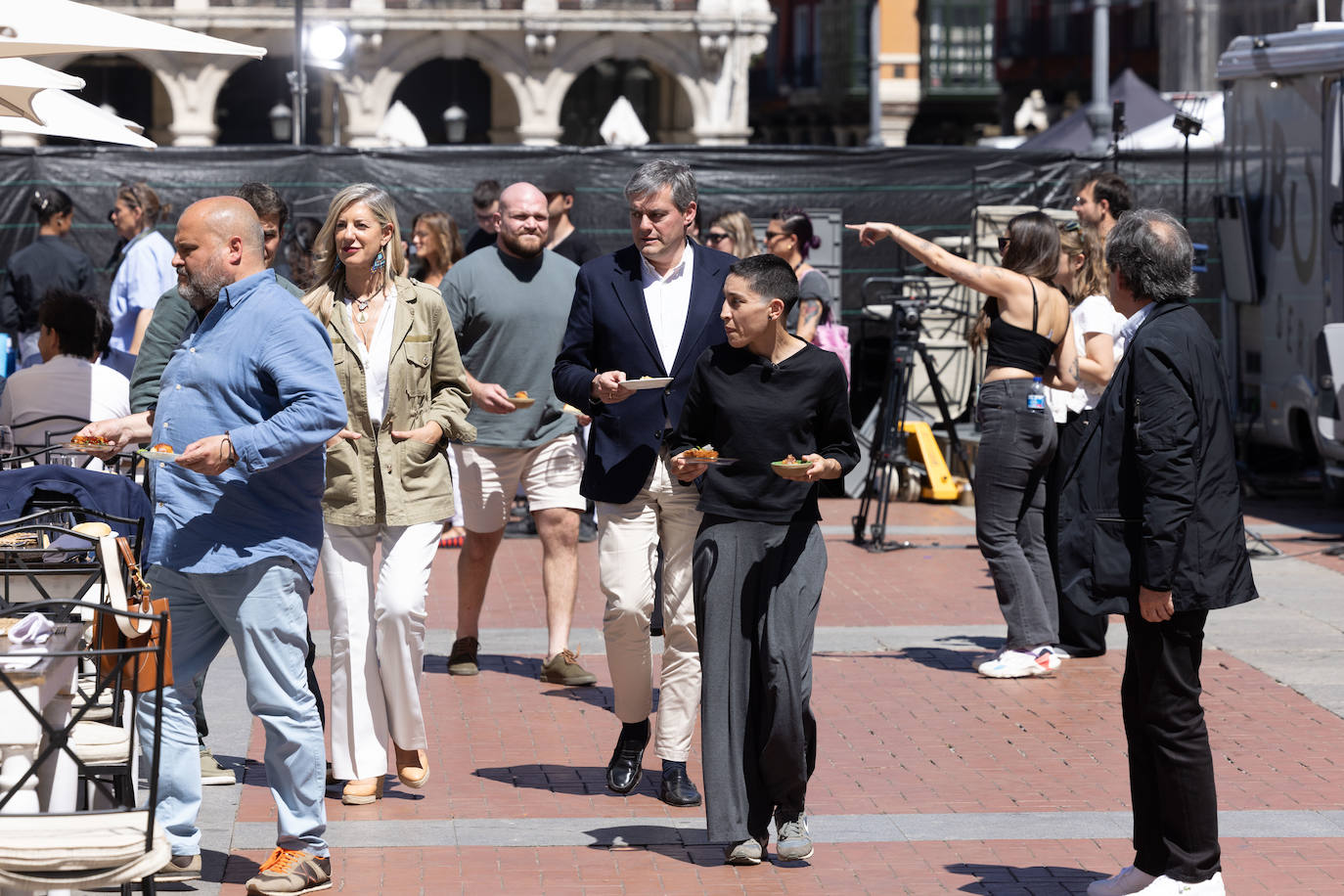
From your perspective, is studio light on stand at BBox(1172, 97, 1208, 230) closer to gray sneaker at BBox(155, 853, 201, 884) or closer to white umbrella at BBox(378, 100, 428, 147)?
gray sneaker at BBox(155, 853, 201, 884)

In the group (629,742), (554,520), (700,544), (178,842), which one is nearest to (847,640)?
(554,520)

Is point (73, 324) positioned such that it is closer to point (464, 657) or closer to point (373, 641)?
point (464, 657)

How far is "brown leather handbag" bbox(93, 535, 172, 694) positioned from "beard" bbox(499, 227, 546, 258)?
10.5 ft

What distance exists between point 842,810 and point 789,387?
150 cm

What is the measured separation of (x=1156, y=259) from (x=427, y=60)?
45.3m

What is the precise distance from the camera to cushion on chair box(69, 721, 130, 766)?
15.5 feet

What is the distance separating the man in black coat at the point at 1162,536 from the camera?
5.07m

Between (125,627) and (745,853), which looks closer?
(125,627)

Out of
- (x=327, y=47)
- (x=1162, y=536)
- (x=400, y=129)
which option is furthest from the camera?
(x=400, y=129)

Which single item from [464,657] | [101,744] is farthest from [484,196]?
[101,744]

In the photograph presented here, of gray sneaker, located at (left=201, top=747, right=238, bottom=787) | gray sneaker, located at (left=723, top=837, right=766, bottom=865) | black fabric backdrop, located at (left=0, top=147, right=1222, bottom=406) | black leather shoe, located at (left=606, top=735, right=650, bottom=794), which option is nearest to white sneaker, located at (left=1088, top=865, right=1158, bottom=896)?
gray sneaker, located at (left=723, top=837, right=766, bottom=865)

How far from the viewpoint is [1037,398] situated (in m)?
8.16

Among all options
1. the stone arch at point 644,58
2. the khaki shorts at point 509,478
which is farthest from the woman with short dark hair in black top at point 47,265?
the stone arch at point 644,58

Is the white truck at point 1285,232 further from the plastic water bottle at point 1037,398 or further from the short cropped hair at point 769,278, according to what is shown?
the short cropped hair at point 769,278
